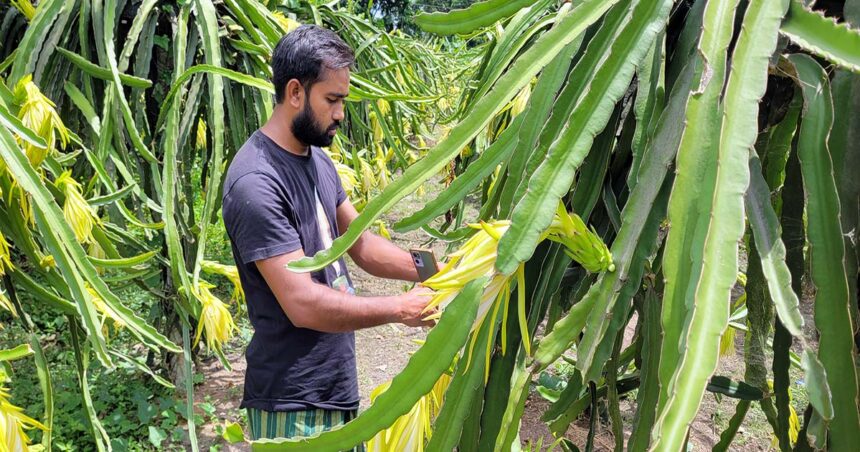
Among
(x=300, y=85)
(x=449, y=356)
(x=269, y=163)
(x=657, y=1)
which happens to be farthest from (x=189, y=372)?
(x=657, y=1)

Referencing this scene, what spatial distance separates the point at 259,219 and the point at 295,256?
9 centimetres

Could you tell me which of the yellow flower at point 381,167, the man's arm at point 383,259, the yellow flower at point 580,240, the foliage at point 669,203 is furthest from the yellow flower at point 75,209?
the yellow flower at point 381,167

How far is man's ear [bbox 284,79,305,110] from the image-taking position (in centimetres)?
127

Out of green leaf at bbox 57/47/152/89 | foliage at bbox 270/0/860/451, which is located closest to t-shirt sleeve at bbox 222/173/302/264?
green leaf at bbox 57/47/152/89

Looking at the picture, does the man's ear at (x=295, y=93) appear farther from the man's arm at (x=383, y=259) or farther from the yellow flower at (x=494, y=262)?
the yellow flower at (x=494, y=262)

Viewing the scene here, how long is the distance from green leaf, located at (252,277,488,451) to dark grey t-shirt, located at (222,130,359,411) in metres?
0.67

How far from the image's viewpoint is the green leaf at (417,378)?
0.49 metres

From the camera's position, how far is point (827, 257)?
448 millimetres

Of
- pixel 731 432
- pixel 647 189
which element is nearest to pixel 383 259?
pixel 731 432

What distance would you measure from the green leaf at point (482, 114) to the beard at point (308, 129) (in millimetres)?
783

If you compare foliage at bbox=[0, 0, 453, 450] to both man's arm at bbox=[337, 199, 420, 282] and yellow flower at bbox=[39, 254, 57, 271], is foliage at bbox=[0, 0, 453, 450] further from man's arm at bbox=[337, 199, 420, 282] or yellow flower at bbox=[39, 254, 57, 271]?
Answer: man's arm at bbox=[337, 199, 420, 282]

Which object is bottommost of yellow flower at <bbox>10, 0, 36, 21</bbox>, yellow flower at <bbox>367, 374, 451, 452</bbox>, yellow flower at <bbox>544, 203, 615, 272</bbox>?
yellow flower at <bbox>367, 374, 451, 452</bbox>

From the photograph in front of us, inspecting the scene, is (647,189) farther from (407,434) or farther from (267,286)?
(267,286)

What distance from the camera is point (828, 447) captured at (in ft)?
1.53
